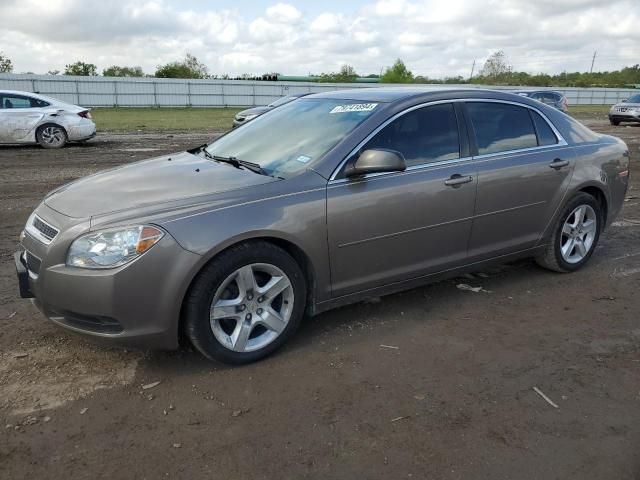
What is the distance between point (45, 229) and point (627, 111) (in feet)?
→ 82.8

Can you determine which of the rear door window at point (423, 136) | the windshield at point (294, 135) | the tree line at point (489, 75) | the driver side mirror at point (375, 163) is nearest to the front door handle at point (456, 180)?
the rear door window at point (423, 136)

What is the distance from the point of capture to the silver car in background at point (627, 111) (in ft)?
76.5

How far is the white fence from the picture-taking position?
37969 mm

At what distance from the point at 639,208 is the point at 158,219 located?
7163 millimetres

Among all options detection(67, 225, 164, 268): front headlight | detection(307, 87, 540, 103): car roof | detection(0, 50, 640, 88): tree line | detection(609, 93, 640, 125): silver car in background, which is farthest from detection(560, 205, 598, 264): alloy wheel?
detection(0, 50, 640, 88): tree line

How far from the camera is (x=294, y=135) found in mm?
4203

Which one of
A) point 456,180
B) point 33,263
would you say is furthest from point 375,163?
point 33,263

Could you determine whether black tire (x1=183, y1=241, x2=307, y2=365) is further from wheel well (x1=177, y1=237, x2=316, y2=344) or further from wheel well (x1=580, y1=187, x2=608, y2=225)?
wheel well (x1=580, y1=187, x2=608, y2=225)

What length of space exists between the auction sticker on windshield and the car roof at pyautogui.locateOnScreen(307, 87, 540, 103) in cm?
7

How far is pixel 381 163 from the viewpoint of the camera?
3664mm

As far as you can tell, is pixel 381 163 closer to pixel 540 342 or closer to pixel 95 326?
pixel 540 342

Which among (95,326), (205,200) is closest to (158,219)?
(205,200)

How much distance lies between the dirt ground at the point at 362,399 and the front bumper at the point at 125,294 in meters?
0.33

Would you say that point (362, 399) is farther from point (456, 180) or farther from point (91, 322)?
point (456, 180)
